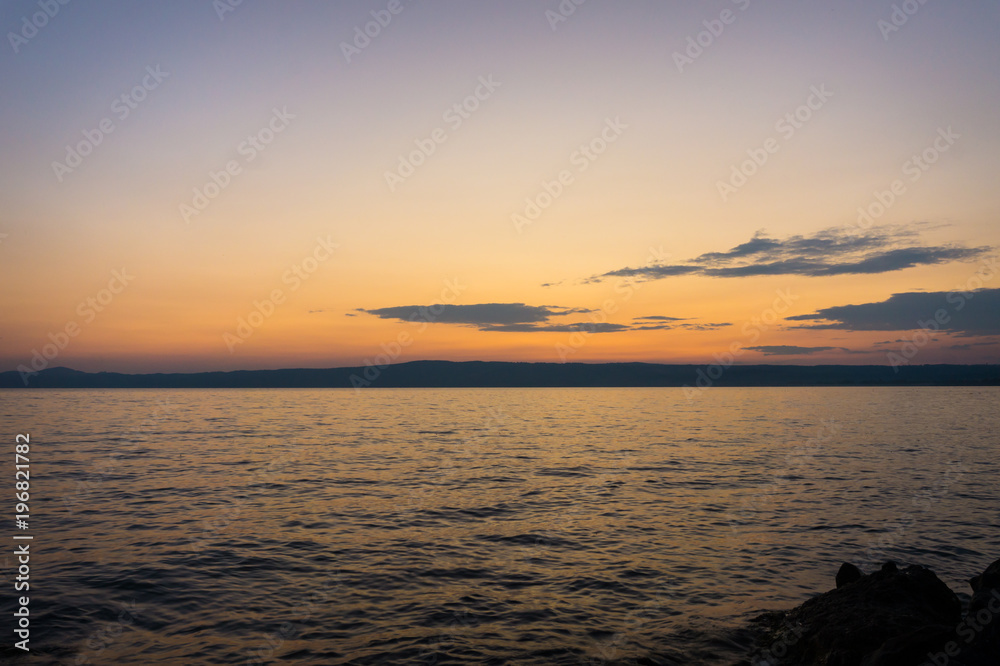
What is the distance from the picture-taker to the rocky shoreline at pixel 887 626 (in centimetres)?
860

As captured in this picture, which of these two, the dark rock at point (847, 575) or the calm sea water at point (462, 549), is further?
the dark rock at point (847, 575)

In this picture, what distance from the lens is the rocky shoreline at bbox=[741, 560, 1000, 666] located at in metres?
8.60

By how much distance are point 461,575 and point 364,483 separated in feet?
50.2

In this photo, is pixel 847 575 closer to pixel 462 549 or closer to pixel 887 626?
Answer: pixel 887 626

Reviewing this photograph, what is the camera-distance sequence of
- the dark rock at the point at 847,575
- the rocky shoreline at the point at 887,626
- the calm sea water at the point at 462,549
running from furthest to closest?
the dark rock at the point at 847,575 < the calm sea water at the point at 462,549 < the rocky shoreline at the point at 887,626

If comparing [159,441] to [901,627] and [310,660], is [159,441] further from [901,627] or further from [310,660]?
[901,627]

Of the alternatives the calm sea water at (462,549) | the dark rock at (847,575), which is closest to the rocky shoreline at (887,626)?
the dark rock at (847,575)

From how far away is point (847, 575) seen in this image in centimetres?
1341

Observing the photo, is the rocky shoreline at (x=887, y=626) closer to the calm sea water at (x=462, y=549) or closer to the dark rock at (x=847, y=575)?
the dark rock at (x=847, y=575)

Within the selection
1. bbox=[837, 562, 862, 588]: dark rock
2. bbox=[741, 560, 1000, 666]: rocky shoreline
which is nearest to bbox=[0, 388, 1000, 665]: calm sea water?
bbox=[741, 560, 1000, 666]: rocky shoreline

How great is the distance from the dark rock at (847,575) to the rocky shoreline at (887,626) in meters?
0.02

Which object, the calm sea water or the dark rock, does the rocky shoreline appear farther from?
the calm sea water

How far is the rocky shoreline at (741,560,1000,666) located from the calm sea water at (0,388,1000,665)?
0.93 meters

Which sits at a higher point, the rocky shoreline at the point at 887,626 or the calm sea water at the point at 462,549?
the rocky shoreline at the point at 887,626
